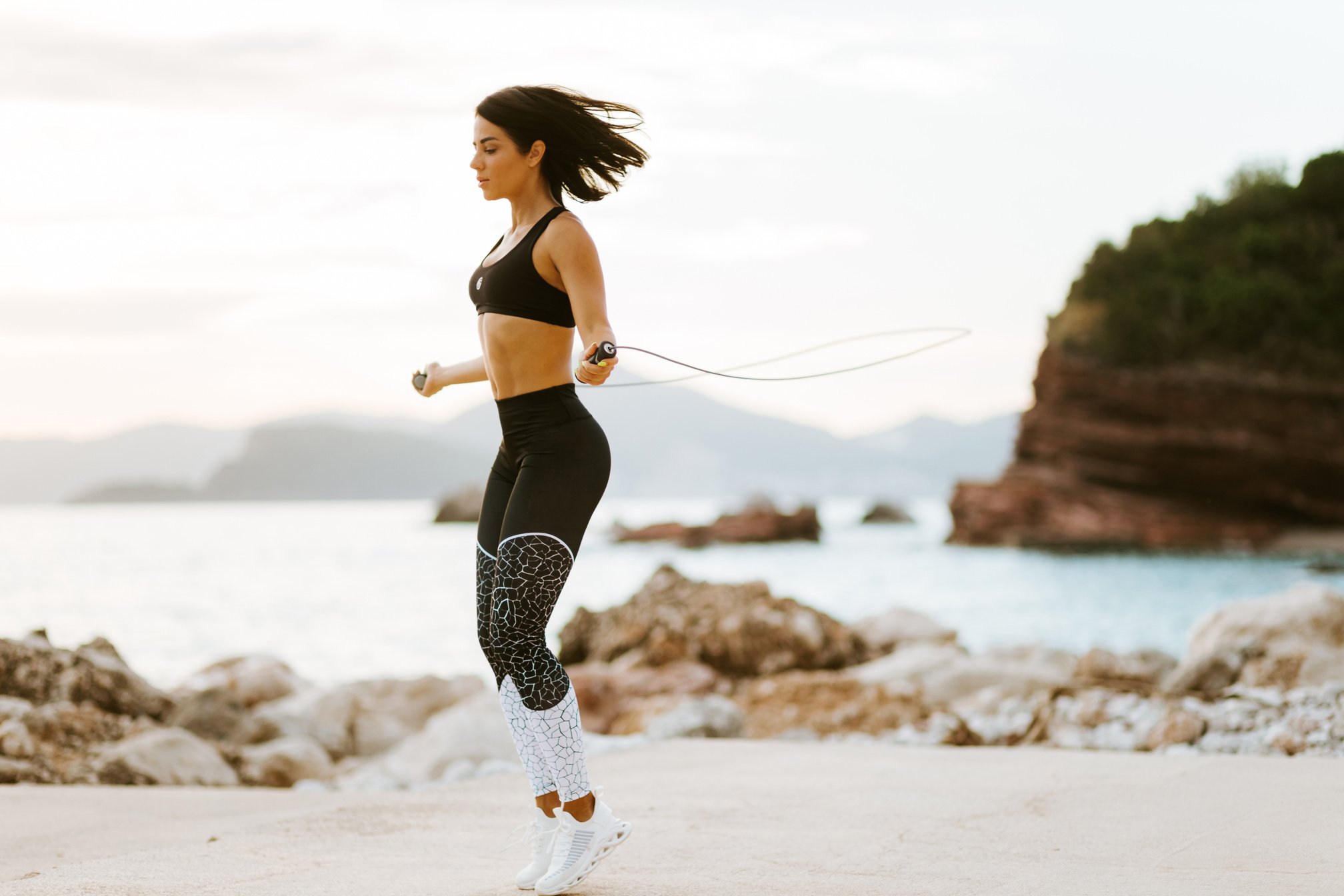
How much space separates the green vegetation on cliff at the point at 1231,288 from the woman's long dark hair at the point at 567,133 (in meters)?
42.8

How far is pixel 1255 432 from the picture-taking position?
135 ft

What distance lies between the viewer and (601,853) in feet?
10.3

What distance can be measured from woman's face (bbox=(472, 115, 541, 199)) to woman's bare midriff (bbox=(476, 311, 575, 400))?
14.0 inches

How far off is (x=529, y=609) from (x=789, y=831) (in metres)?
1.25

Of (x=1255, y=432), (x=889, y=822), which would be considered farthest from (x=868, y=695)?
(x=1255, y=432)

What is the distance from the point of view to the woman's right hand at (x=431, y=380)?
3.80 metres

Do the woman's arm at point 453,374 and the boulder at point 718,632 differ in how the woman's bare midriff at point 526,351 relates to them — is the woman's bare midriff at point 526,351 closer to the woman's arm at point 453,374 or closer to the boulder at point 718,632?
the woman's arm at point 453,374

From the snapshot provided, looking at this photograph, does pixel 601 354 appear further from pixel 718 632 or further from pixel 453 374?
pixel 718 632

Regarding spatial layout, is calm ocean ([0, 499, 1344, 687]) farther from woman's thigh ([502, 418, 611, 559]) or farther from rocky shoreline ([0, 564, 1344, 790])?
woman's thigh ([502, 418, 611, 559])

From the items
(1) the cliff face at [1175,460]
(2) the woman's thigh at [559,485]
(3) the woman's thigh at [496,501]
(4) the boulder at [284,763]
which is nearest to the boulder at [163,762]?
(4) the boulder at [284,763]

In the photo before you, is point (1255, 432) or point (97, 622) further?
point (1255, 432)

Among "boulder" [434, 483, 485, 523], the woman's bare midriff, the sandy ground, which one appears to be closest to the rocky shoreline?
the sandy ground

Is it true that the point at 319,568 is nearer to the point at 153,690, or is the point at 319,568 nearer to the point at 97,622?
the point at 97,622

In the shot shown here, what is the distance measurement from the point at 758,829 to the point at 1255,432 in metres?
42.2
